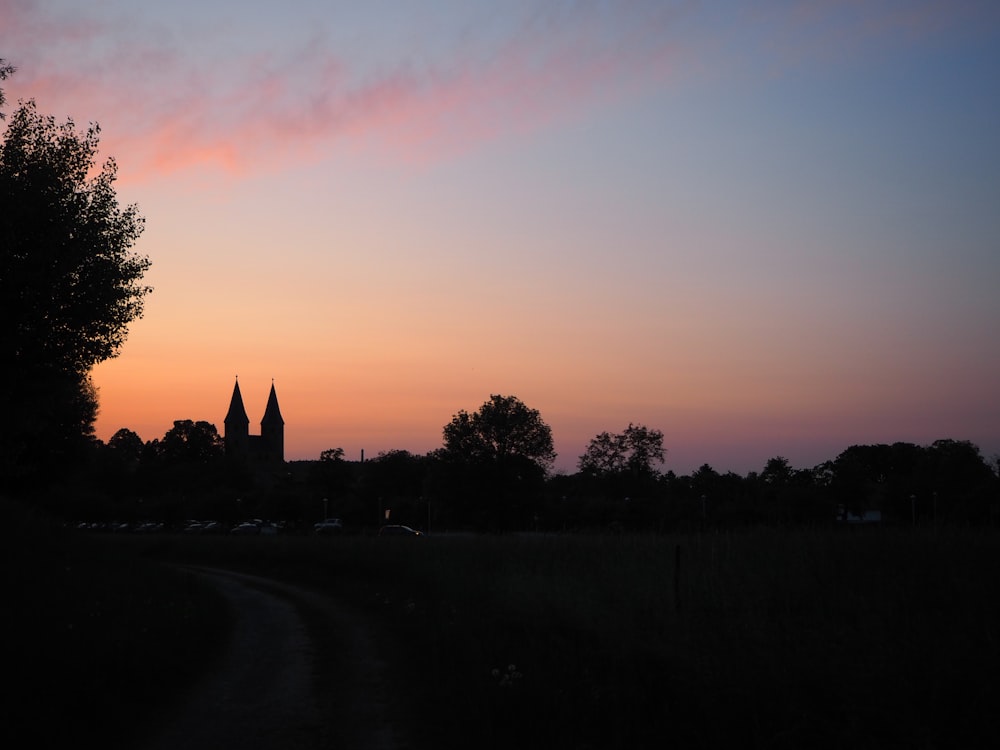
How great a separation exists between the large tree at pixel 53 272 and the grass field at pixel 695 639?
19.1 ft

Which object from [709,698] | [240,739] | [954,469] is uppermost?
[954,469]

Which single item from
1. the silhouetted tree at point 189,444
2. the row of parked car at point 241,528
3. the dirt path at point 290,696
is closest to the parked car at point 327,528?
the row of parked car at point 241,528

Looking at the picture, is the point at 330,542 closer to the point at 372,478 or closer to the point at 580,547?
the point at 580,547

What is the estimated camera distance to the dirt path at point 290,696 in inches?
390

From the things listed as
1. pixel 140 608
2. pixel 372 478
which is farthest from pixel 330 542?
pixel 372 478

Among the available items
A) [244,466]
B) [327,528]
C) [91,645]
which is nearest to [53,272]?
[91,645]

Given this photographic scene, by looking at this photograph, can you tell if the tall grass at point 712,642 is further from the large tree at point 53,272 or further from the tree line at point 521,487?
the tree line at point 521,487

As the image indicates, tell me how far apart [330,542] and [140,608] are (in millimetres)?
24060

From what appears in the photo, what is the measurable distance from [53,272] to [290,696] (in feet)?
49.3

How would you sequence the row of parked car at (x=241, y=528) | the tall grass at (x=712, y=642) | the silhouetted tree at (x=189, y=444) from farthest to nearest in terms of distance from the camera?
the silhouetted tree at (x=189, y=444)
the row of parked car at (x=241, y=528)
the tall grass at (x=712, y=642)

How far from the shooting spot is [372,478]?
144m

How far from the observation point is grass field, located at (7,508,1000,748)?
30.7ft

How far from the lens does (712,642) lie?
42.6 feet

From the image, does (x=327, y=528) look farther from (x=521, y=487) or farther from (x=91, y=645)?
(x=91, y=645)
